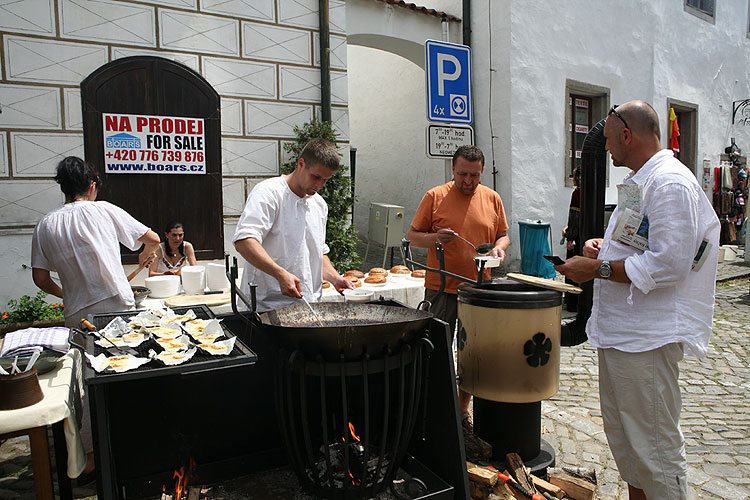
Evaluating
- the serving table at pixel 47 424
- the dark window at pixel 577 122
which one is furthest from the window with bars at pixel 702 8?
the serving table at pixel 47 424

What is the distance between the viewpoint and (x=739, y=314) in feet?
24.9

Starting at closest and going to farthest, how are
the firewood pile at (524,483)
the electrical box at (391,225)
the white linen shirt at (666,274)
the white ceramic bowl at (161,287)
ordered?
the white linen shirt at (666,274), the firewood pile at (524,483), the white ceramic bowl at (161,287), the electrical box at (391,225)

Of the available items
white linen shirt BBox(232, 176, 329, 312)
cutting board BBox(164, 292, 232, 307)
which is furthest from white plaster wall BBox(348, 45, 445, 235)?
white linen shirt BBox(232, 176, 329, 312)

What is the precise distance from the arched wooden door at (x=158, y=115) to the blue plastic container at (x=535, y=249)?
4762mm

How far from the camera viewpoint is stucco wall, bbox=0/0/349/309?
20.1ft

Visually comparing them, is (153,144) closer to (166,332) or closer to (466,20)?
(166,332)

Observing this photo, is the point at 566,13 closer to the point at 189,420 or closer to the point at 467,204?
the point at 467,204

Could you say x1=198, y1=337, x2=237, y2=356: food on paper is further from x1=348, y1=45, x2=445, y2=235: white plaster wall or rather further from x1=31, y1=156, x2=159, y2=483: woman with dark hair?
x1=348, y1=45, x2=445, y2=235: white plaster wall

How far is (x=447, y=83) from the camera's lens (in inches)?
239

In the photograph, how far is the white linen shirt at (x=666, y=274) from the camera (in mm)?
2363

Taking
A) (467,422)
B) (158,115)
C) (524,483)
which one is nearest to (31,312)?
(158,115)

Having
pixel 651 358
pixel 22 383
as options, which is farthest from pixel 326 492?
pixel 651 358

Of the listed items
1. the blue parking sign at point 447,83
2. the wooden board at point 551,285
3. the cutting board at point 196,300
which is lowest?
the cutting board at point 196,300

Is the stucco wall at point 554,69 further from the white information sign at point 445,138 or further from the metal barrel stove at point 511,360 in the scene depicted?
the metal barrel stove at point 511,360
